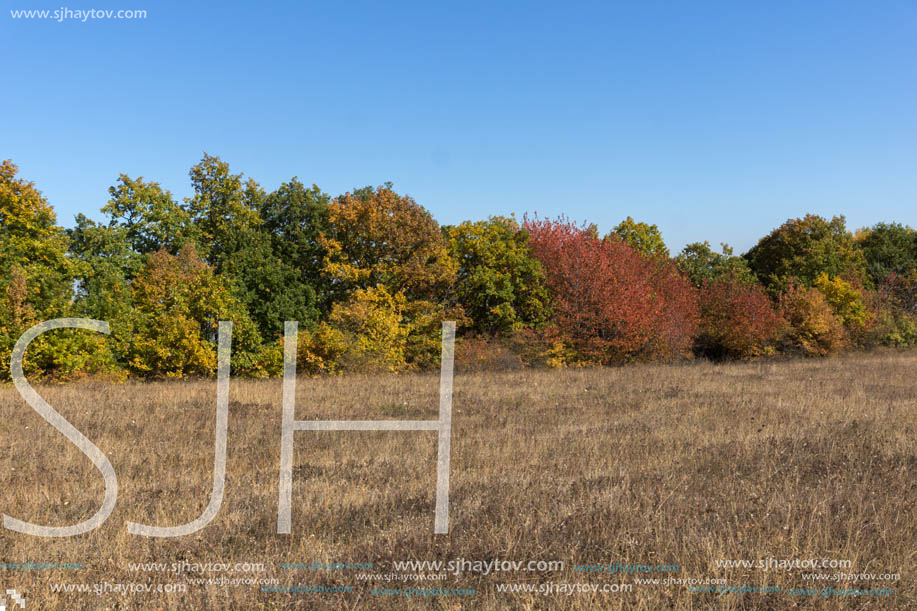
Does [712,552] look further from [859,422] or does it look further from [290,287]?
[290,287]

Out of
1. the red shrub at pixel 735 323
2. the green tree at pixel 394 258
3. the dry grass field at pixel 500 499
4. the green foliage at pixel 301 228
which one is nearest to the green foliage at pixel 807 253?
the red shrub at pixel 735 323

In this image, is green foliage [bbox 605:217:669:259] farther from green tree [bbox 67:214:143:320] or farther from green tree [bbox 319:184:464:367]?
green tree [bbox 67:214:143:320]

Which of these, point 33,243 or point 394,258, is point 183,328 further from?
point 394,258

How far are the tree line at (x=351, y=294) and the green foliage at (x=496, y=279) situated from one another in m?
0.10

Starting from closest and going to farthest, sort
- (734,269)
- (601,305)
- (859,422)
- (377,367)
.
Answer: (859,422)
(377,367)
(601,305)
(734,269)

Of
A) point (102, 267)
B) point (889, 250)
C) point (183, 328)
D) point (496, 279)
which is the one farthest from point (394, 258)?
point (889, 250)

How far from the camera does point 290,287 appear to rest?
98.1 ft

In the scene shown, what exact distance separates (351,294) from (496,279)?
8485 millimetres

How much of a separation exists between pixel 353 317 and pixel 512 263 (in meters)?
11.0

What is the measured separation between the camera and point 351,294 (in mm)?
29188

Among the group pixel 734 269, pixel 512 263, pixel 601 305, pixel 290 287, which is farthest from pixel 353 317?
pixel 734 269

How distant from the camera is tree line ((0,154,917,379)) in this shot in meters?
24.8

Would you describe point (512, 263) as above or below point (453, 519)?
above

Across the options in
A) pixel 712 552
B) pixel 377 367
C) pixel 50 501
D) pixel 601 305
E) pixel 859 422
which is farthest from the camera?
pixel 601 305
